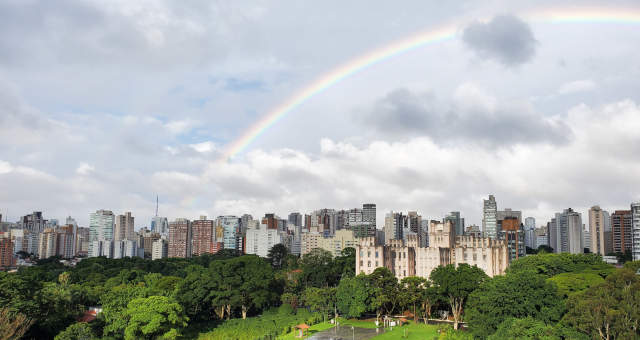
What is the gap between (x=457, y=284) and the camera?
146ft

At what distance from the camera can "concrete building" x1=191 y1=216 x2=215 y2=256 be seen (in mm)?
162125

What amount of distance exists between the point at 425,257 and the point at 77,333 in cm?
4173

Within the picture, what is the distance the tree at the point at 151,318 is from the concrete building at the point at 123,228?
543 feet

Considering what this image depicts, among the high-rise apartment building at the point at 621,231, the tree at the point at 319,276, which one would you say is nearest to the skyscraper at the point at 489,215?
the high-rise apartment building at the point at 621,231

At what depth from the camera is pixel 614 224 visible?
11612cm

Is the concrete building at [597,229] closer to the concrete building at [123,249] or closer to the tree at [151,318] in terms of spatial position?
the tree at [151,318]

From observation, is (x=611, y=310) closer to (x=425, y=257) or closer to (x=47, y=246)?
(x=425, y=257)

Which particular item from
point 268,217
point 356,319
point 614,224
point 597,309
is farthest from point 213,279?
point 268,217

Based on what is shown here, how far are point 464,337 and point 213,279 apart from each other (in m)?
25.7

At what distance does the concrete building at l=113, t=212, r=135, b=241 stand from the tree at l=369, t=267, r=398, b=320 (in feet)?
537

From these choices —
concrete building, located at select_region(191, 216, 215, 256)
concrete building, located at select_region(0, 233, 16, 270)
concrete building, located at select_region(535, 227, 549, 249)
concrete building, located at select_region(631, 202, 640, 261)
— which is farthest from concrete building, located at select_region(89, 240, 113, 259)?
concrete building, located at select_region(631, 202, 640, 261)

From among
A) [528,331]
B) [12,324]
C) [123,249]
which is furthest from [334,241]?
[528,331]

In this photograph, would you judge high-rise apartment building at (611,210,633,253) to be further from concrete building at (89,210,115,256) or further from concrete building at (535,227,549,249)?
concrete building at (89,210,115,256)

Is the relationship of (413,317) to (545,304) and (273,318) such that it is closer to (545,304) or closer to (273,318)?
(273,318)
